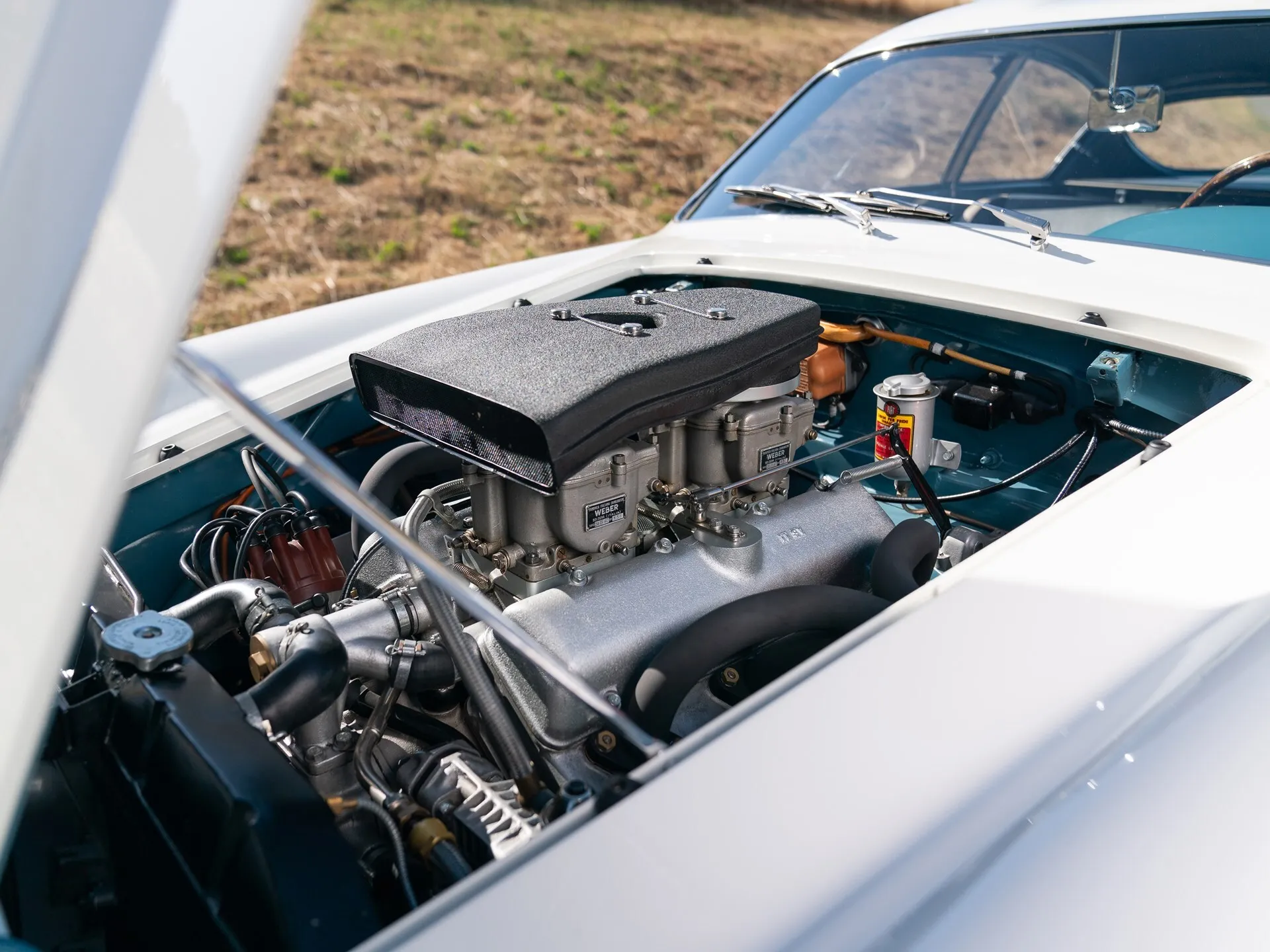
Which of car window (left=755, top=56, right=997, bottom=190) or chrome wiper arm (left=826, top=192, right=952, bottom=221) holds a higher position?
car window (left=755, top=56, right=997, bottom=190)

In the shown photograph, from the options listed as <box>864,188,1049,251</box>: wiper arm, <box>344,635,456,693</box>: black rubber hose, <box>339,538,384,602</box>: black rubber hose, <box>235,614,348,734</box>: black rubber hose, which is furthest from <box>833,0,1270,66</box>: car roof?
<box>235,614,348,734</box>: black rubber hose

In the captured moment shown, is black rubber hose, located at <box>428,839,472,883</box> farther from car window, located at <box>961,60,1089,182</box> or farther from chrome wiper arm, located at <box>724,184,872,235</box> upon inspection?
car window, located at <box>961,60,1089,182</box>

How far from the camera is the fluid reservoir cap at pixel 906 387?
1.97m

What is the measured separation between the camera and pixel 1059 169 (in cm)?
298

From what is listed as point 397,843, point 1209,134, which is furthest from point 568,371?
point 1209,134

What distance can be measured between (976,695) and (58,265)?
78 cm

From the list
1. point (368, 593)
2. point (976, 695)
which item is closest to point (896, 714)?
point (976, 695)

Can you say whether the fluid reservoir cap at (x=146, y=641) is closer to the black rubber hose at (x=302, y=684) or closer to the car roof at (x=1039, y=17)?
the black rubber hose at (x=302, y=684)

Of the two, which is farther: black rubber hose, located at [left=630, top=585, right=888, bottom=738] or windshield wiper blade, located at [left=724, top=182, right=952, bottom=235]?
windshield wiper blade, located at [left=724, top=182, right=952, bottom=235]

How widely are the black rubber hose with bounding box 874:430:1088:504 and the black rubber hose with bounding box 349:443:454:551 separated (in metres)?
0.80

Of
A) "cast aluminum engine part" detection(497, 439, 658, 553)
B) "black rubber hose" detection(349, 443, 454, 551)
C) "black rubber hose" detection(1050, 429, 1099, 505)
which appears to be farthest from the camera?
"black rubber hose" detection(349, 443, 454, 551)

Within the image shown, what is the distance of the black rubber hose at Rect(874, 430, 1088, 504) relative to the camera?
1840mm

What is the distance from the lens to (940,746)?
0.90 metres

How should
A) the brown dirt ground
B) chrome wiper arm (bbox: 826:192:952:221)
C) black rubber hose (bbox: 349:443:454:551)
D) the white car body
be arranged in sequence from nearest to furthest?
the white car body < black rubber hose (bbox: 349:443:454:551) < chrome wiper arm (bbox: 826:192:952:221) < the brown dirt ground
